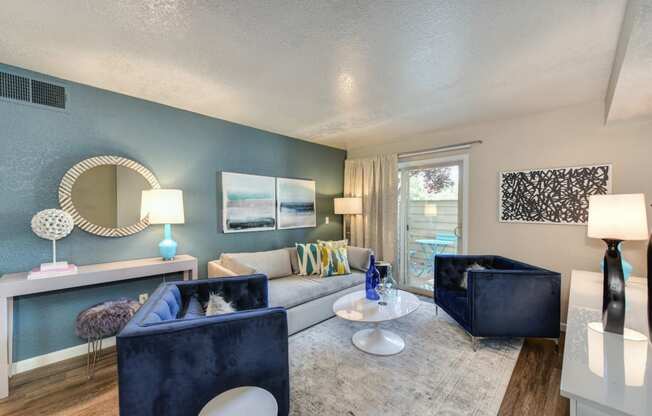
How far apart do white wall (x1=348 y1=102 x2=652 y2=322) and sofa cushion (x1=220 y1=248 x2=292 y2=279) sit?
8.06ft

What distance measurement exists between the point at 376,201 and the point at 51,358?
405 cm

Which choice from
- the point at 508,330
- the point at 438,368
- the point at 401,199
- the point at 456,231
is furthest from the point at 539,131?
the point at 438,368

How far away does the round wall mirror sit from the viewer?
2.30m

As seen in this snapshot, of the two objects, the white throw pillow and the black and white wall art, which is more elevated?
the black and white wall art

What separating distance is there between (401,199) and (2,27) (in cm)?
421

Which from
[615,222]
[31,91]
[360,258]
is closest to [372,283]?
[360,258]

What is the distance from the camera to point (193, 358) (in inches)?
49.7

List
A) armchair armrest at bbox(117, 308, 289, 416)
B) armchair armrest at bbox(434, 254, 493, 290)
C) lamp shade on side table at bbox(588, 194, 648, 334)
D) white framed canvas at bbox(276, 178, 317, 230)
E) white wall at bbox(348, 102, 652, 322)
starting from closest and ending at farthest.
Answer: armchair armrest at bbox(117, 308, 289, 416), lamp shade on side table at bbox(588, 194, 648, 334), white wall at bbox(348, 102, 652, 322), armchair armrest at bbox(434, 254, 493, 290), white framed canvas at bbox(276, 178, 317, 230)

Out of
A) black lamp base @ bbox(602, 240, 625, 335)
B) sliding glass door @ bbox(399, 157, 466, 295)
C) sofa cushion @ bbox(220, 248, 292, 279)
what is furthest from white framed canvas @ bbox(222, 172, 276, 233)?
black lamp base @ bbox(602, 240, 625, 335)

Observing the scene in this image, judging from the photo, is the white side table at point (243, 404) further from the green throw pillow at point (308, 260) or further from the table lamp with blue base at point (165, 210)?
the green throw pillow at point (308, 260)

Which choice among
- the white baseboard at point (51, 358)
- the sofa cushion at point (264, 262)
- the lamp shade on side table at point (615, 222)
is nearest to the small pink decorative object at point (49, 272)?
the white baseboard at point (51, 358)

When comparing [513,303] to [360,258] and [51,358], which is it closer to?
[360,258]

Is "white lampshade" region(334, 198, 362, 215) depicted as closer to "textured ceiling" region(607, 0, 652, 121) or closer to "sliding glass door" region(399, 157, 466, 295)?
"sliding glass door" region(399, 157, 466, 295)

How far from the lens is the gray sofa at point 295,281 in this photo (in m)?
2.64
